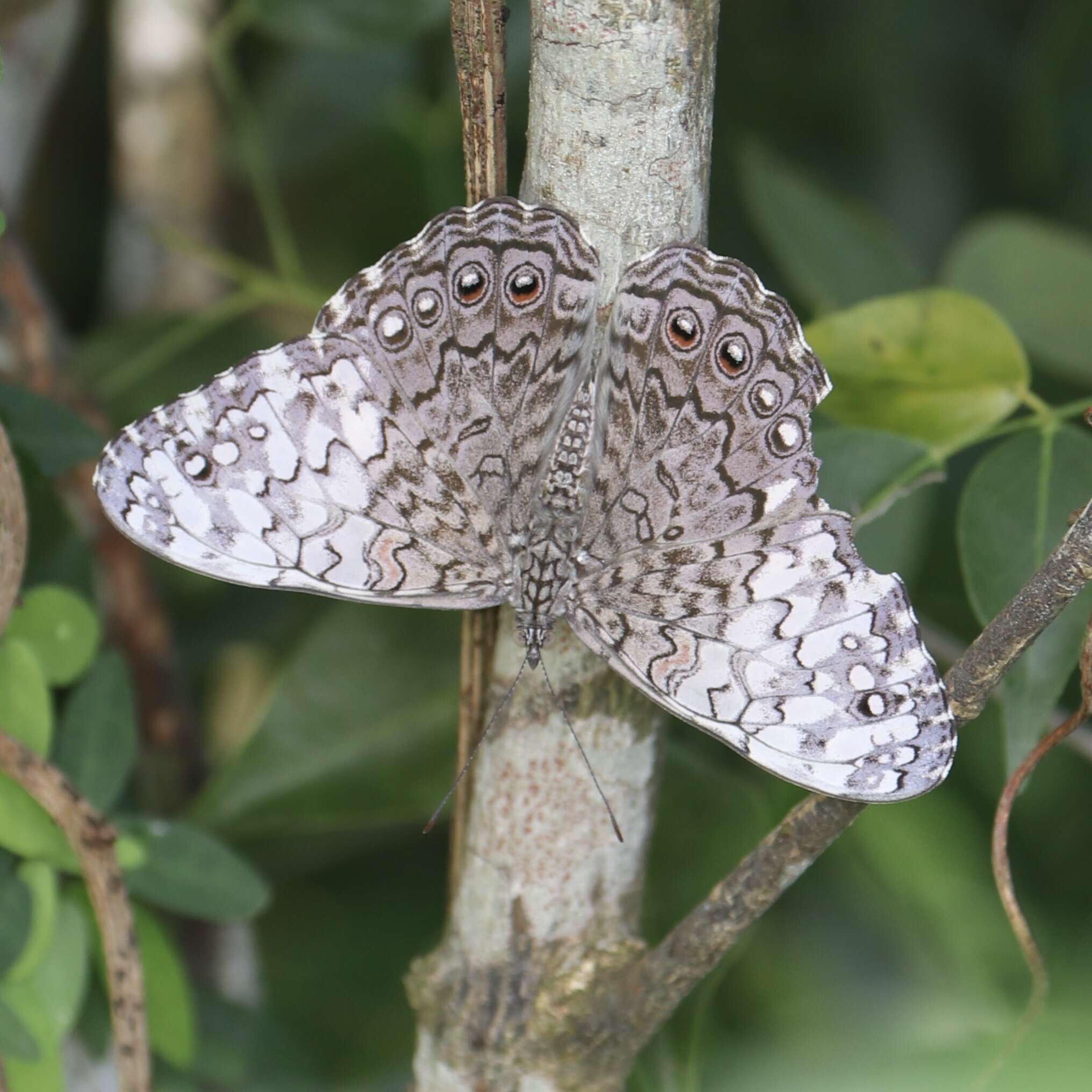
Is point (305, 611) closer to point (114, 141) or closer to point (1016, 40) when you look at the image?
point (114, 141)

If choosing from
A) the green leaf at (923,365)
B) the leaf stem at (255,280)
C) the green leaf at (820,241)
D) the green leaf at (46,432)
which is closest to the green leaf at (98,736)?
the green leaf at (46,432)

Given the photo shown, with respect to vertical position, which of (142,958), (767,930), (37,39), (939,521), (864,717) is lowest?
(767,930)

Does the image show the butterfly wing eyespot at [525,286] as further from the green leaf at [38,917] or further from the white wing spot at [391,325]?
the green leaf at [38,917]

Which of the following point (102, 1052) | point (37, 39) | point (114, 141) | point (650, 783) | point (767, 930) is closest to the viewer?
point (650, 783)

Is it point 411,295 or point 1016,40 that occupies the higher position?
point 1016,40

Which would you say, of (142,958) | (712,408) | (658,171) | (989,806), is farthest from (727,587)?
(989,806)
